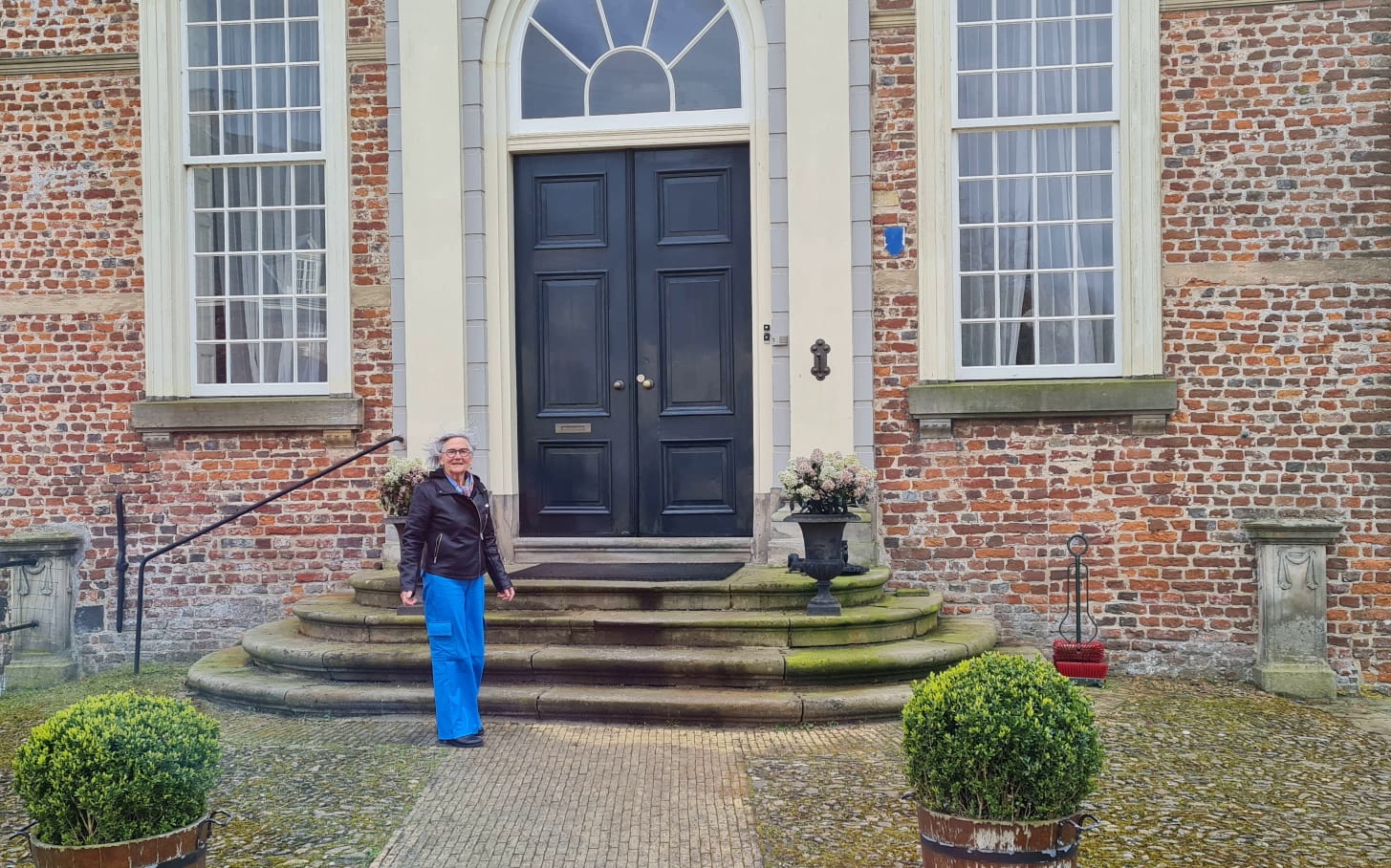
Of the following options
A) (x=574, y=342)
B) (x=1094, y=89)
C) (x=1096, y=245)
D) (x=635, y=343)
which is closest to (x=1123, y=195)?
(x=1096, y=245)

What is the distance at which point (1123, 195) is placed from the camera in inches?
326

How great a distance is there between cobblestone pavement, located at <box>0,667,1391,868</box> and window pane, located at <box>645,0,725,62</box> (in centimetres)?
489

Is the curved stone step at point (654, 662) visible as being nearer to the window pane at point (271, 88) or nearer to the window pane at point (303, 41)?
the window pane at point (271, 88)

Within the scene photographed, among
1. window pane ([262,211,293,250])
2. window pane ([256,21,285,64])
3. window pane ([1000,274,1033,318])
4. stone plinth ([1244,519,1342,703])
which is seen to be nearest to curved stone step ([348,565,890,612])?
window pane ([1000,274,1033,318])

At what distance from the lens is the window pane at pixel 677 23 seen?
8.73 metres

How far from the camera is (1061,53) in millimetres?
8414

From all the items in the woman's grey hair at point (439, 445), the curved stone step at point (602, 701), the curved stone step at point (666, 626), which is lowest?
the curved stone step at point (602, 701)

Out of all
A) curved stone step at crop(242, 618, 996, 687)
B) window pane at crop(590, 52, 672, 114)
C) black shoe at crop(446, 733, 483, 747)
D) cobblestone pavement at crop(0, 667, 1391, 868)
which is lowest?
cobblestone pavement at crop(0, 667, 1391, 868)

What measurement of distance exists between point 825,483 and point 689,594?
3.47 ft

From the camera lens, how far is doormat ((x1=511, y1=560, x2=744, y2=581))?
7.64 metres

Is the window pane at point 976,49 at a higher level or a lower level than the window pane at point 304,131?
higher

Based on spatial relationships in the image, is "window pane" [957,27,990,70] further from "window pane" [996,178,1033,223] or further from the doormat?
the doormat

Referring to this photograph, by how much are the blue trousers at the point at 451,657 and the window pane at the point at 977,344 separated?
4.01 meters

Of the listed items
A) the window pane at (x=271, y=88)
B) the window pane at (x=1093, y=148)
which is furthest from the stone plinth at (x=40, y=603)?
the window pane at (x=1093, y=148)
